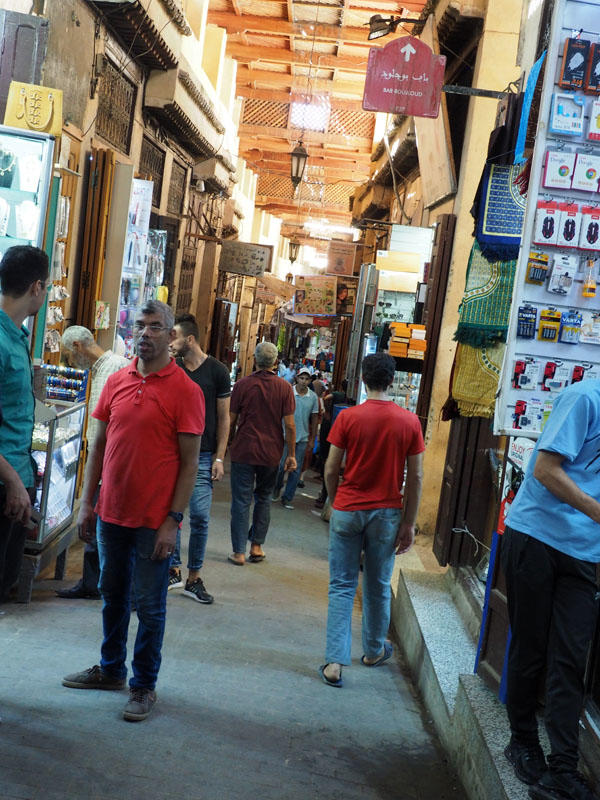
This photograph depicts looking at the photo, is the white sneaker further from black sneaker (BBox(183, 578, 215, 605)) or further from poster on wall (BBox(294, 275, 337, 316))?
poster on wall (BBox(294, 275, 337, 316))

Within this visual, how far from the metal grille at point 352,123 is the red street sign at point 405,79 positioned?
11597 mm

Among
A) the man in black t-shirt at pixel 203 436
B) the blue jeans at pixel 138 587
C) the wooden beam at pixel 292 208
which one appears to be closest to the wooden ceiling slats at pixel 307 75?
the wooden beam at pixel 292 208

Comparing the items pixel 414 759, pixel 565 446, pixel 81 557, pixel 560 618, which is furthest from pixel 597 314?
pixel 81 557

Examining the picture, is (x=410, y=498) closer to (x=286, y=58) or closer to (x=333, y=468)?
(x=333, y=468)

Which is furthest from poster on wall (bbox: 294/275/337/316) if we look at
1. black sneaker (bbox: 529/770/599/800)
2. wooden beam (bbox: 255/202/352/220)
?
black sneaker (bbox: 529/770/599/800)

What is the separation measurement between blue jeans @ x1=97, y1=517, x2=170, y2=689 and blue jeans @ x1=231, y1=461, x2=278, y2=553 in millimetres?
3249

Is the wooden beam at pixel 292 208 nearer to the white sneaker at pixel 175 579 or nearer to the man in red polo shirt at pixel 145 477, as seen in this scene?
the white sneaker at pixel 175 579

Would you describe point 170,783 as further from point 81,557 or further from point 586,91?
point 81,557

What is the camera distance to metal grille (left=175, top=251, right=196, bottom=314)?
1580 cm

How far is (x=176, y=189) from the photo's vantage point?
48.6 feet

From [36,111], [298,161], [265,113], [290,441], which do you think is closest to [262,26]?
[298,161]

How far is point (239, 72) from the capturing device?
62.0ft

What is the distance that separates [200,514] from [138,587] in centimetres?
236

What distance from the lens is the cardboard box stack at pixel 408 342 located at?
343 inches
